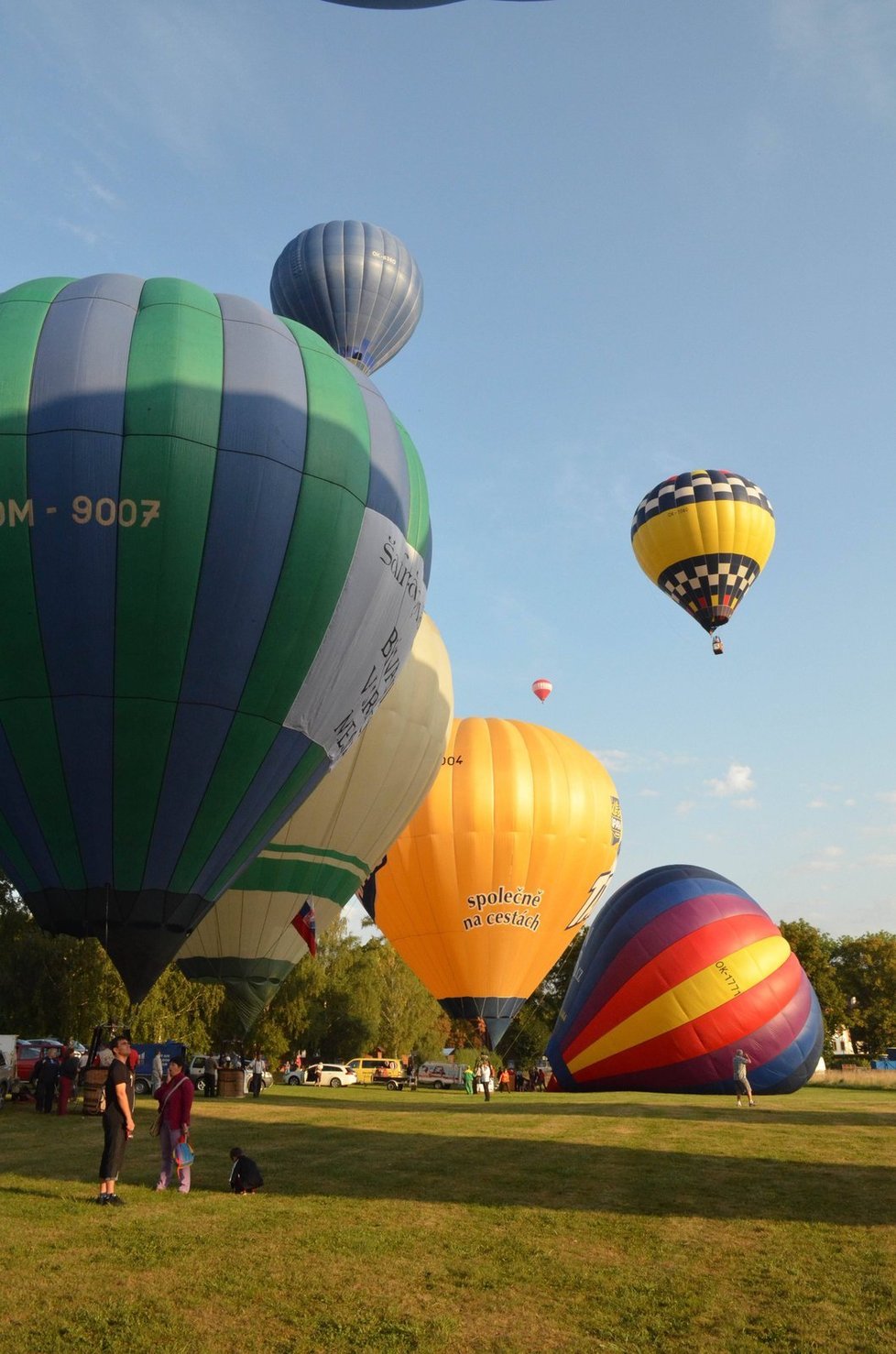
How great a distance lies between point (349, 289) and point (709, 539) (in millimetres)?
12104

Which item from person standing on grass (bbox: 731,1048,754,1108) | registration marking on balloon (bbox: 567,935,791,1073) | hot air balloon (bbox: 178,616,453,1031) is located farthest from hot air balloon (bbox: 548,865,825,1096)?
hot air balloon (bbox: 178,616,453,1031)

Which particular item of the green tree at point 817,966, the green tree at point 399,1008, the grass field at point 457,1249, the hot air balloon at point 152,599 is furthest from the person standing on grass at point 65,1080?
the green tree at point 817,966

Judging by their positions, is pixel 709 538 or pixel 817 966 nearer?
pixel 709 538

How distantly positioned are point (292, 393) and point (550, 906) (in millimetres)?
18536

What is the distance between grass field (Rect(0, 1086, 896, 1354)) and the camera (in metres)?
5.61

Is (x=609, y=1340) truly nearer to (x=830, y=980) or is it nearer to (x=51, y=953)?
(x=51, y=953)

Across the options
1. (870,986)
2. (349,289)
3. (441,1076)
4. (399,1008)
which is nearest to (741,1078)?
(441,1076)

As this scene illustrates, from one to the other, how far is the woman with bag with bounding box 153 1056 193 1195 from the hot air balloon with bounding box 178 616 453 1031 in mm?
10104

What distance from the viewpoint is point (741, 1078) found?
70.2ft

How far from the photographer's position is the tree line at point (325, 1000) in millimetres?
32719

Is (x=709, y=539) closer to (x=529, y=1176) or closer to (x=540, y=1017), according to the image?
(x=529, y=1176)

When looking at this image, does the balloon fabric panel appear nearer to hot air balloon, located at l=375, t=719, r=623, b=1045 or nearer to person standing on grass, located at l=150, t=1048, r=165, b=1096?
hot air balloon, located at l=375, t=719, r=623, b=1045

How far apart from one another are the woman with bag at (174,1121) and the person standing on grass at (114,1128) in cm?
38

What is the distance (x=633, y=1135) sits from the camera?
1437cm
